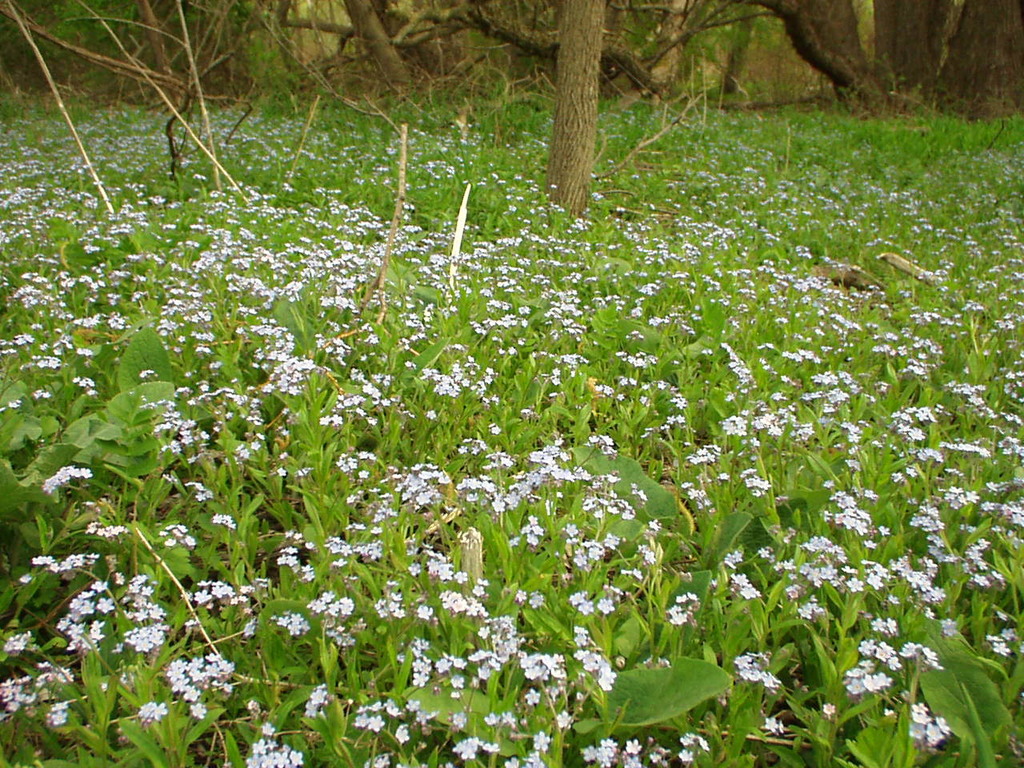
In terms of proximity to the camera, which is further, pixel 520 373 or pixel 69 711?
pixel 520 373

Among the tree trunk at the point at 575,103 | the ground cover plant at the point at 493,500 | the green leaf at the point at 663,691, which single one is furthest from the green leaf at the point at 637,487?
the tree trunk at the point at 575,103

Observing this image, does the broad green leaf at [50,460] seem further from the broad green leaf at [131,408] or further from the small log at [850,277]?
the small log at [850,277]

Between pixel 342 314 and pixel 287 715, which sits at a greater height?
pixel 342 314

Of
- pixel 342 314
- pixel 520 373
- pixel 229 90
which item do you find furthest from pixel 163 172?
pixel 229 90

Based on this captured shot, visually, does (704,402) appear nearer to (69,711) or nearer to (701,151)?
(69,711)

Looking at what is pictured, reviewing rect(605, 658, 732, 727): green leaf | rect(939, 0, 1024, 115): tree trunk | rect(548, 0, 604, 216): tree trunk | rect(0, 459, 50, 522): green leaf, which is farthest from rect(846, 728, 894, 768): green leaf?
rect(939, 0, 1024, 115): tree trunk

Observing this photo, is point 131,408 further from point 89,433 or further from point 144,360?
point 144,360

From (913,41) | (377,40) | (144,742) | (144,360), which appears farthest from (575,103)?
(913,41)

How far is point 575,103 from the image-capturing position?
598cm

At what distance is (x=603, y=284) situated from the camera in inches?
190

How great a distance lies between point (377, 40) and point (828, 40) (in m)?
8.27

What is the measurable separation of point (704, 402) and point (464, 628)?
176cm

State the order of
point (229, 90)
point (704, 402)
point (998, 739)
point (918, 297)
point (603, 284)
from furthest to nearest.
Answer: point (229, 90), point (918, 297), point (603, 284), point (704, 402), point (998, 739)

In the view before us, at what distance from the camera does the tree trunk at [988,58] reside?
12430 millimetres
